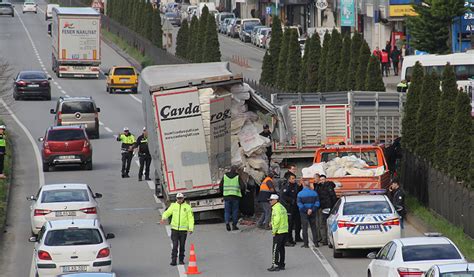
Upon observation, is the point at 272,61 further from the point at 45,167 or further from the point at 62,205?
the point at 62,205

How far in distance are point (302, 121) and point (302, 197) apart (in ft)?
44.2

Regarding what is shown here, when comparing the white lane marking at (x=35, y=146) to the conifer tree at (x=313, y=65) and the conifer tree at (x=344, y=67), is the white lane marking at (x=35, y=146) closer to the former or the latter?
the conifer tree at (x=313, y=65)

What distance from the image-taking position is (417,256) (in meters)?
22.7

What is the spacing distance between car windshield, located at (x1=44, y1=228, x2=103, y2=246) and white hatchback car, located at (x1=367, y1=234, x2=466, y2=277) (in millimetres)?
5421

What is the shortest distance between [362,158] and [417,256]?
475 inches

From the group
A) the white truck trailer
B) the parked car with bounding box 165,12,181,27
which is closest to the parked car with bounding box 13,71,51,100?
the white truck trailer

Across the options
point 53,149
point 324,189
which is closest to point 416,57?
point 53,149

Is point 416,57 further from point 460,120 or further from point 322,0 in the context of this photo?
point 322,0

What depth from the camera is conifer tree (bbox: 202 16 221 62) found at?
75812 mm

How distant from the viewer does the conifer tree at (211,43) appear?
75.8 meters

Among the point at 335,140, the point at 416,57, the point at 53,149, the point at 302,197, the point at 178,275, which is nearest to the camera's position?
the point at 178,275

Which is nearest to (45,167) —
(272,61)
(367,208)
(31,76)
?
(367,208)

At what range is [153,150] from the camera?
114ft

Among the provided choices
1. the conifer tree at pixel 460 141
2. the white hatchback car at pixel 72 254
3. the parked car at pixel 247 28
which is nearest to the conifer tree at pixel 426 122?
the conifer tree at pixel 460 141
